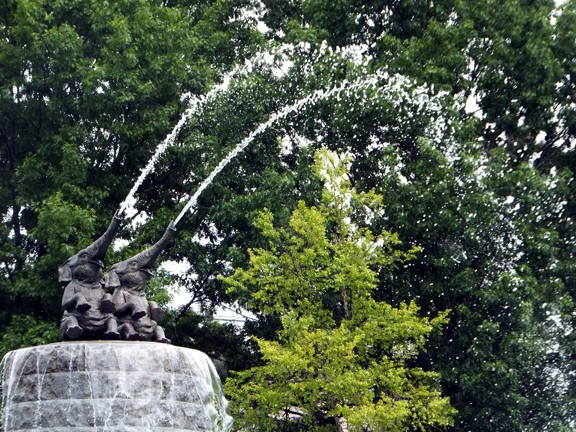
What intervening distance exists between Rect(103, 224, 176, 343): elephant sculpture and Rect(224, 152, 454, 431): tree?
16.7ft

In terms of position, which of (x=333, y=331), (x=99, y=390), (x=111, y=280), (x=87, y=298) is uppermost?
(x=333, y=331)

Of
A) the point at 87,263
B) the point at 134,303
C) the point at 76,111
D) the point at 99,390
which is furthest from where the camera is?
the point at 76,111

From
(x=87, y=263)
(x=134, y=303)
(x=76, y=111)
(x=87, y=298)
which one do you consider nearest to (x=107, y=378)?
(x=134, y=303)

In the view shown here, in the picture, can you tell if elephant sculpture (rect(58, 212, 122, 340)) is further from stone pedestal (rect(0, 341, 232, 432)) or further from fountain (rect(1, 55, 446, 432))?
stone pedestal (rect(0, 341, 232, 432))

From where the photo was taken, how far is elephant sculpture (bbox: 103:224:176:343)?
15.7 m

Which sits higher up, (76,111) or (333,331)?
(76,111)

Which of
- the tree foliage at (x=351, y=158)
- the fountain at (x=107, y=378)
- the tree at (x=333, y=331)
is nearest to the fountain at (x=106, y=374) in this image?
the fountain at (x=107, y=378)

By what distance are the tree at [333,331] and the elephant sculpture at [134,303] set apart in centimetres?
508

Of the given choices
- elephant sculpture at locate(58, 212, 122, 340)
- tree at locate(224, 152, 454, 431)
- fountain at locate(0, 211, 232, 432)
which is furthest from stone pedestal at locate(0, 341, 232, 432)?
tree at locate(224, 152, 454, 431)

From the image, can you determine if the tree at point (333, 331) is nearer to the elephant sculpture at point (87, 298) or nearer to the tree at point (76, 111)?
the tree at point (76, 111)

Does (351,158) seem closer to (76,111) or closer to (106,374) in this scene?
(76,111)

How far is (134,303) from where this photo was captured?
1588 cm

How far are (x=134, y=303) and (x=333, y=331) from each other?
6179 mm

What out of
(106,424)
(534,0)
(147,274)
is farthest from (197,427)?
(534,0)
